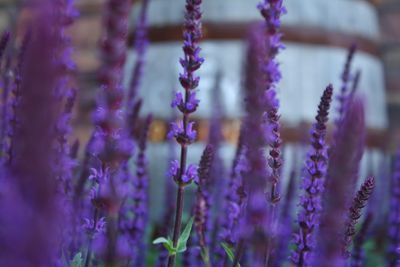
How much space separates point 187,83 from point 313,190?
0.80 feet

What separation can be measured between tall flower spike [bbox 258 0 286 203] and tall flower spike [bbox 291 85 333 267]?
0.17 ft

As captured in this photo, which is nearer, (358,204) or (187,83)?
(358,204)

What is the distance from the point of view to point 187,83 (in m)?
0.94

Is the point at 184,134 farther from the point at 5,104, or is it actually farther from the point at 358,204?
the point at 5,104

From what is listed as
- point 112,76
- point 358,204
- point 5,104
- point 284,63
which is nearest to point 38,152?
point 112,76

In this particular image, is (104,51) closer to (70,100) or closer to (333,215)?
(333,215)

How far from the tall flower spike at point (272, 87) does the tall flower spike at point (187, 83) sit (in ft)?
0.33

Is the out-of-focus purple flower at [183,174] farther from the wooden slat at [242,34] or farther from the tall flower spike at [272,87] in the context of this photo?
the wooden slat at [242,34]

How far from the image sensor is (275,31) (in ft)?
3.49

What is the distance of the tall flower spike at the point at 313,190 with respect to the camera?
0.95 metres

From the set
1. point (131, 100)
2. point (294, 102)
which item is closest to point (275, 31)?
point (131, 100)

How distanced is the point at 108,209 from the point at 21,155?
0.50 feet

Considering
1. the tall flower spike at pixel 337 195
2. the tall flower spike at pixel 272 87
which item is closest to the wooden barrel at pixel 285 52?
the tall flower spike at pixel 272 87

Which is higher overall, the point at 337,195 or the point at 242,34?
the point at 337,195
